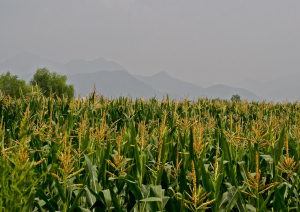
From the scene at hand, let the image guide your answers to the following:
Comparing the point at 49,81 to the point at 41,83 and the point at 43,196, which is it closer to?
the point at 41,83

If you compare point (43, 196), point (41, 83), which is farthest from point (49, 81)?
point (43, 196)

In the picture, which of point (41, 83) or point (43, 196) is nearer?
point (43, 196)

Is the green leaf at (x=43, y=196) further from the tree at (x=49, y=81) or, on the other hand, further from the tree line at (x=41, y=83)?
the tree at (x=49, y=81)

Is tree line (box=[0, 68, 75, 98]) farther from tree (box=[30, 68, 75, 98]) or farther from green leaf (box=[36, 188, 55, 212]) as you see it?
green leaf (box=[36, 188, 55, 212])

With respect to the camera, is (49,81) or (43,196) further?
(49,81)

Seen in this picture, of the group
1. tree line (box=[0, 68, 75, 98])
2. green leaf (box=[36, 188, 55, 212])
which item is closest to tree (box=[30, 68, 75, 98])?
tree line (box=[0, 68, 75, 98])

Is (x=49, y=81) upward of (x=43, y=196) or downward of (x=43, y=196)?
upward

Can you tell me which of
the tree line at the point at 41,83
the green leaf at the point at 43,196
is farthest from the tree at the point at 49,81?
the green leaf at the point at 43,196

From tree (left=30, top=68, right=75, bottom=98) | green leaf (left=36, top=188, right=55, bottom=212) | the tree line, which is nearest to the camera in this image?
green leaf (left=36, top=188, right=55, bottom=212)

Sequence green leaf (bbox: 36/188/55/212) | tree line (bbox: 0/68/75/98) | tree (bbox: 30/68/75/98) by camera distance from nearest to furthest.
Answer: green leaf (bbox: 36/188/55/212) < tree line (bbox: 0/68/75/98) < tree (bbox: 30/68/75/98)

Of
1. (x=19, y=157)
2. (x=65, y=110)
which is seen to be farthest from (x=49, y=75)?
(x=19, y=157)

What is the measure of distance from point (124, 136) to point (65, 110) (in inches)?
146

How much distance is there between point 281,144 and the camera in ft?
7.57

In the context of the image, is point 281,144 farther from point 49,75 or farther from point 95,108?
point 49,75
